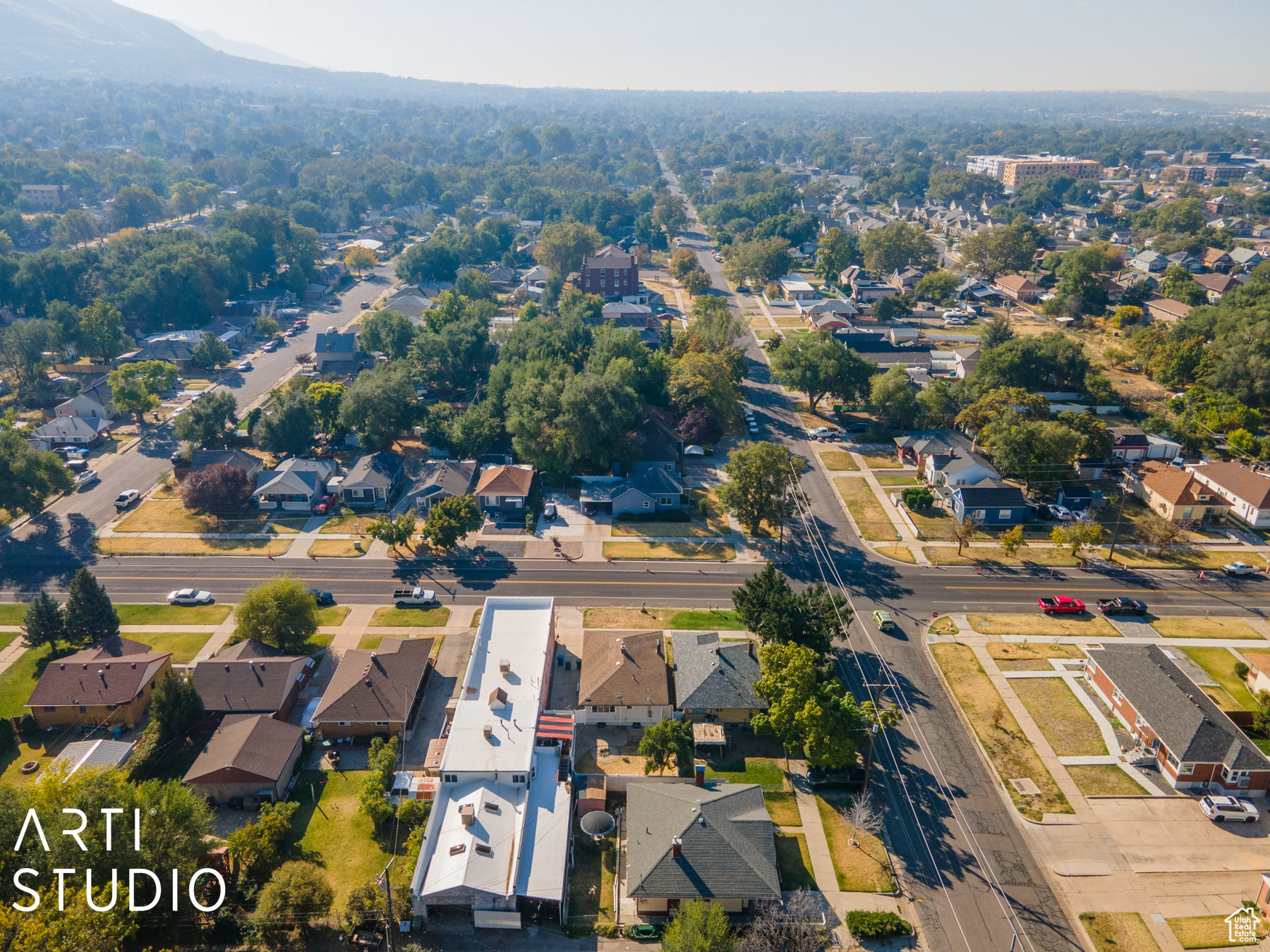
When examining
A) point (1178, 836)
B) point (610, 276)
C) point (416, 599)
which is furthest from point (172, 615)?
point (610, 276)

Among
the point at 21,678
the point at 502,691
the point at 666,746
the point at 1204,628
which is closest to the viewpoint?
the point at 666,746

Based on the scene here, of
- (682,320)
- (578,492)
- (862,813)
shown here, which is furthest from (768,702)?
(682,320)

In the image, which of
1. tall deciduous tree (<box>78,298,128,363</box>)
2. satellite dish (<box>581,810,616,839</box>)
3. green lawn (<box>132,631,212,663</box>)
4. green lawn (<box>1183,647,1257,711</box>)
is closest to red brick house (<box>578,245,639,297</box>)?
tall deciduous tree (<box>78,298,128,363</box>)

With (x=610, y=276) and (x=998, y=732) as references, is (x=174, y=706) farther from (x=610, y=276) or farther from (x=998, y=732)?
(x=610, y=276)

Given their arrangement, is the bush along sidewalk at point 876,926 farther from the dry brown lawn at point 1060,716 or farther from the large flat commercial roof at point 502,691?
Answer: the large flat commercial roof at point 502,691

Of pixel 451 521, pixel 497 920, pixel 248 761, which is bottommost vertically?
pixel 497 920

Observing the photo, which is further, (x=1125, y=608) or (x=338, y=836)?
(x=1125, y=608)

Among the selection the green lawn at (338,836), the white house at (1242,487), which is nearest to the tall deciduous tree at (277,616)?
the green lawn at (338,836)

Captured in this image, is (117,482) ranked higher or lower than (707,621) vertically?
lower

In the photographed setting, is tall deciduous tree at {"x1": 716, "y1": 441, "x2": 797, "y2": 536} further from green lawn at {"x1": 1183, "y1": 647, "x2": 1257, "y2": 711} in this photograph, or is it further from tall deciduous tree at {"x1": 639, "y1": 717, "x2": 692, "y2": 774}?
green lawn at {"x1": 1183, "y1": 647, "x2": 1257, "y2": 711}
